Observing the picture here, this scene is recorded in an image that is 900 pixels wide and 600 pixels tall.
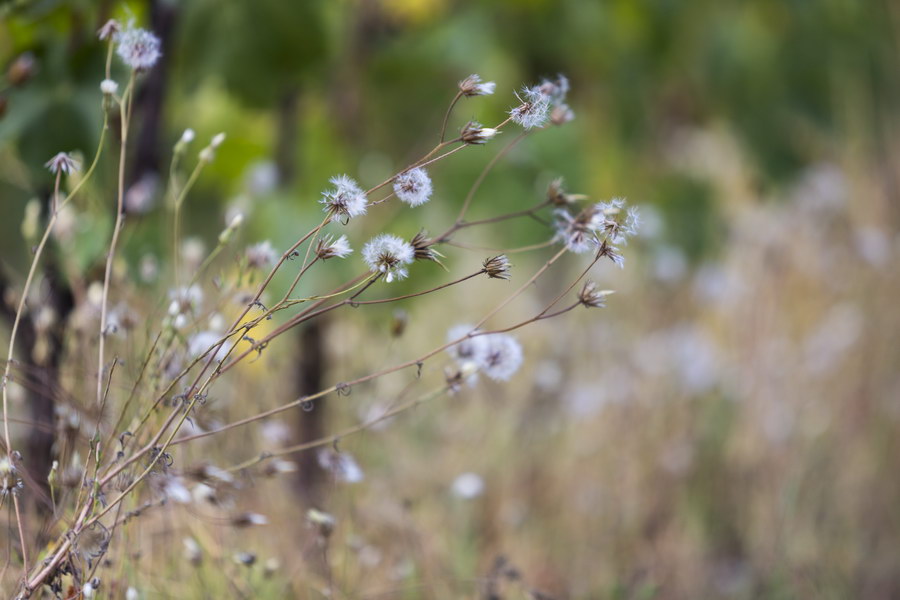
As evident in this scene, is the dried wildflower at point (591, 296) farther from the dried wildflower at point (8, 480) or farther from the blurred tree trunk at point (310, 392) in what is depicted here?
the blurred tree trunk at point (310, 392)

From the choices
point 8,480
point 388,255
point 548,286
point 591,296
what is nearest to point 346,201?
point 388,255

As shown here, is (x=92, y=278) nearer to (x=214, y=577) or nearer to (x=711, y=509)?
(x=214, y=577)

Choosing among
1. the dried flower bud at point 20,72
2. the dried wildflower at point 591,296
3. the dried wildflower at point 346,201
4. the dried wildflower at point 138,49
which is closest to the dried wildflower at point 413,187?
the dried wildflower at point 346,201

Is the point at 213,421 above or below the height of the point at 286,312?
below

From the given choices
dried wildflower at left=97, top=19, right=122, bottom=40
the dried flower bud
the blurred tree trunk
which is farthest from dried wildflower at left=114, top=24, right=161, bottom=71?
the blurred tree trunk

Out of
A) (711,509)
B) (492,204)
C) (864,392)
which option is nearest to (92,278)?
A: (492,204)
